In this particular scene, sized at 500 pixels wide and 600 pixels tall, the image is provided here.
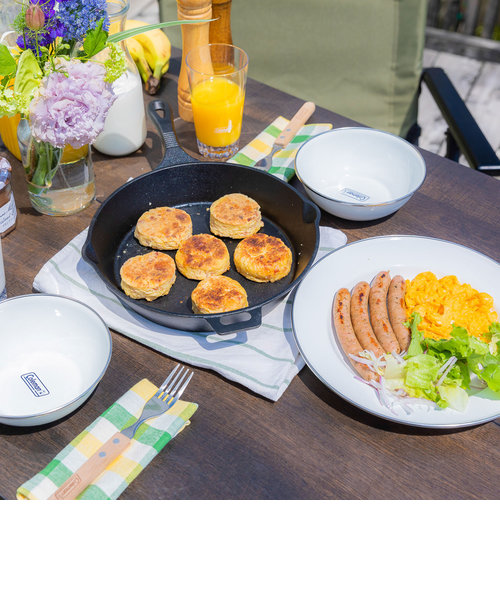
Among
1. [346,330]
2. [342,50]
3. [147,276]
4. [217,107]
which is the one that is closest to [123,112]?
[217,107]

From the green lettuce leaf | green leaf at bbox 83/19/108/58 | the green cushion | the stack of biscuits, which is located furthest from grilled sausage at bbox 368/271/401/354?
the green cushion

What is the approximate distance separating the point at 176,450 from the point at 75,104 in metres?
0.81

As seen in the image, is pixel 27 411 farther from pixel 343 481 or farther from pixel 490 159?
A: pixel 490 159

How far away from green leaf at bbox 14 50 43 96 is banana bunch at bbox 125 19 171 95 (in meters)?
0.81

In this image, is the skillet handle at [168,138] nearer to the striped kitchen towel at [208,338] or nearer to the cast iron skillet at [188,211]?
the cast iron skillet at [188,211]

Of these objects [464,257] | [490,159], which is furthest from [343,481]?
[490,159]

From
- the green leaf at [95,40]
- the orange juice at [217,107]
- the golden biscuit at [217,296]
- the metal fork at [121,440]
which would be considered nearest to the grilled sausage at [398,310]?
the golden biscuit at [217,296]

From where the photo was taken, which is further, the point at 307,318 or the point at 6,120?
the point at 6,120

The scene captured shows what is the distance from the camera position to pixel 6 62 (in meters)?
1.31

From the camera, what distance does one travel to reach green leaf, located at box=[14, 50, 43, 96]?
1318 millimetres

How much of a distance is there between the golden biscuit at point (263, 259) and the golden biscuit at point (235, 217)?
7 centimetres

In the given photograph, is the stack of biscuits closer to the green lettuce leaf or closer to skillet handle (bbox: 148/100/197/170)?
skillet handle (bbox: 148/100/197/170)

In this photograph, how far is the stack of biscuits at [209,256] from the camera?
1449 mm

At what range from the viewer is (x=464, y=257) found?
1.56m
